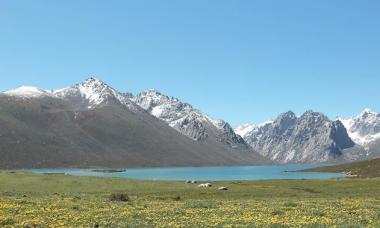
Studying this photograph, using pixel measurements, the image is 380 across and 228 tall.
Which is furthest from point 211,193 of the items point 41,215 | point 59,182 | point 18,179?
point 41,215

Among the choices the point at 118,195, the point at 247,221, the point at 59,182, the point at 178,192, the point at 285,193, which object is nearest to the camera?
the point at 247,221

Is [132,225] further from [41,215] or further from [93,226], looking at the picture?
[41,215]

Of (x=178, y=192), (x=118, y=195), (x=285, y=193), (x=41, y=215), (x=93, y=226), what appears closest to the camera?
(x=93, y=226)

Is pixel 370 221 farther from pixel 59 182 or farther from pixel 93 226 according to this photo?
pixel 59 182

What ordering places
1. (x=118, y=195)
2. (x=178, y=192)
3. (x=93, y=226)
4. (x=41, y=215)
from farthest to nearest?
(x=178, y=192) < (x=118, y=195) < (x=41, y=215) < (x=93, y=226)

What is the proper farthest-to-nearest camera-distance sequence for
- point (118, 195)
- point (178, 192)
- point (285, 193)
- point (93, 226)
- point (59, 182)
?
point (59, 182), point (178, 192), point (285, 193), point (118, 195), point (93, 226)

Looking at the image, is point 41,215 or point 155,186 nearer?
point 41,215

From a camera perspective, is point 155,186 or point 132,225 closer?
point 132,225

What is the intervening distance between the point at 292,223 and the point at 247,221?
256cm

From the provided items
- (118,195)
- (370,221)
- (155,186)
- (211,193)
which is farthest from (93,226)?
(155,186)

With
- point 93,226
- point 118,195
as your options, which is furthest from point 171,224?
point 118,195

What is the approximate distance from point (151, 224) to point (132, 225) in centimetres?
107

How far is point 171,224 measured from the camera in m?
26.5

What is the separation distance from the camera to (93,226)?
26.1m
